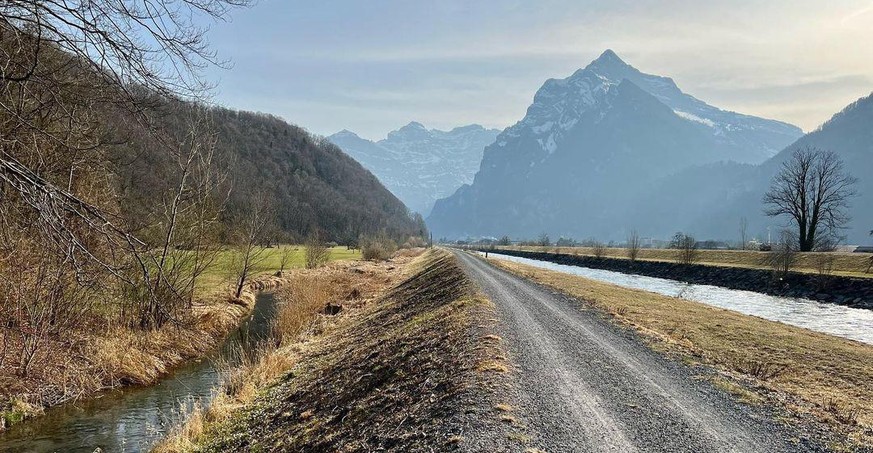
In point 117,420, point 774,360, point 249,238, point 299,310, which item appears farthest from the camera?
point 249,238

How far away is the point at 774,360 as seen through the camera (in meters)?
14.4

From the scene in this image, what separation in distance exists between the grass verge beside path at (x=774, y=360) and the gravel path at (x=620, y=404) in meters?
0.90

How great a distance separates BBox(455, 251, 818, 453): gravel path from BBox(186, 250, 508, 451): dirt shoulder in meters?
0.85

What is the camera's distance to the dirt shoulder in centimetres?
773

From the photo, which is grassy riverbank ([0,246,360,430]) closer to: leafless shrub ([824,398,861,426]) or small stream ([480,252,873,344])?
leafless shrub ([824,398,861,426])

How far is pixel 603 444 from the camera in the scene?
289 inches

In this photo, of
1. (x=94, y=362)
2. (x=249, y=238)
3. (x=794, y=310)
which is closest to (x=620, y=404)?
(x=94, y=362)

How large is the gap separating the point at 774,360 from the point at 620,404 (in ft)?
27.7

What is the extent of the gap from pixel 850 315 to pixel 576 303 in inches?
791

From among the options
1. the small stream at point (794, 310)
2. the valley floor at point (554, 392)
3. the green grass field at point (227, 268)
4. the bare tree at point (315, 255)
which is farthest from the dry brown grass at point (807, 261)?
the bare tree at point (315, 255)

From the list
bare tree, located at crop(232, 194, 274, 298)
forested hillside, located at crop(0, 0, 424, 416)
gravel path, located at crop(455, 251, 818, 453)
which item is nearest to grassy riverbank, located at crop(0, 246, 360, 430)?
forested hillside, located at crop(0, 0, 424, 416)

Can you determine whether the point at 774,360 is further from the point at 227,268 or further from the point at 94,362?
the point at 227,268

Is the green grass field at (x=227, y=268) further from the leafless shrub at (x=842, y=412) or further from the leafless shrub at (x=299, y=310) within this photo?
the leafless shrub at (x=842, y=412)

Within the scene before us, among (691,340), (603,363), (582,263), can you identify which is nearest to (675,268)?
(582,263)
